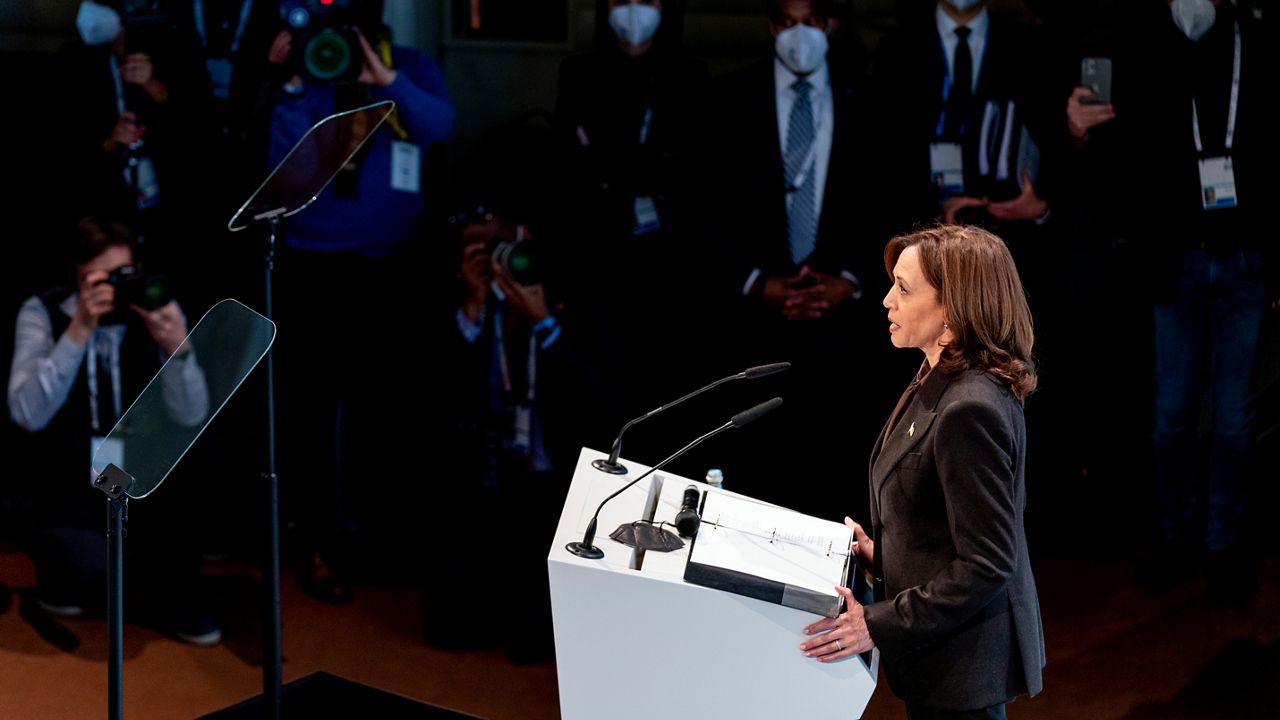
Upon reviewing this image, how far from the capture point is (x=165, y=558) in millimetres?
3627

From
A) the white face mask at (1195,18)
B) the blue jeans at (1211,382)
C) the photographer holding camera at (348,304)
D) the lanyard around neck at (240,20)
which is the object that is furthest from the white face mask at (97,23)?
the blue jeans at (1211,382)

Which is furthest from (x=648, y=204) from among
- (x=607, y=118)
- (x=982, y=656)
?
(x=982, y=656)

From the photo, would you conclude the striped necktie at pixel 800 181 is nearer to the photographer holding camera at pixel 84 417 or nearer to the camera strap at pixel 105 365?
the photographer holding camera at pixel 84 417

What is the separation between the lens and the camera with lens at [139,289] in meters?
3.44

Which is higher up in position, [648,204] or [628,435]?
[648,204]

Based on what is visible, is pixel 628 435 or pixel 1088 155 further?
pixel 628 435

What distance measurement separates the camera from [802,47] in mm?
3785

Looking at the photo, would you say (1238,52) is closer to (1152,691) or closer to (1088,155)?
(1088,155)

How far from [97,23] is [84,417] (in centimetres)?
129

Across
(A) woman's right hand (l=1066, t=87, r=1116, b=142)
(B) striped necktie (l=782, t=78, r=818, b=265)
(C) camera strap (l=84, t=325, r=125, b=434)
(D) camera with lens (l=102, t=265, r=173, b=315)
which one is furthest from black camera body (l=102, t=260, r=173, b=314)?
(A) woman's right hand (l=1066, t=87, r=1116, b=142)

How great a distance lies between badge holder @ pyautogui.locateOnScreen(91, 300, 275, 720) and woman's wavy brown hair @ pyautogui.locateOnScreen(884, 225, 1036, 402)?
108cm

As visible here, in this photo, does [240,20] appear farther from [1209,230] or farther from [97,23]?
[1209,230]

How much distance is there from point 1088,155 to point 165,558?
9.57 ft

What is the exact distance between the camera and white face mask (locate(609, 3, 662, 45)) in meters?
3.94
